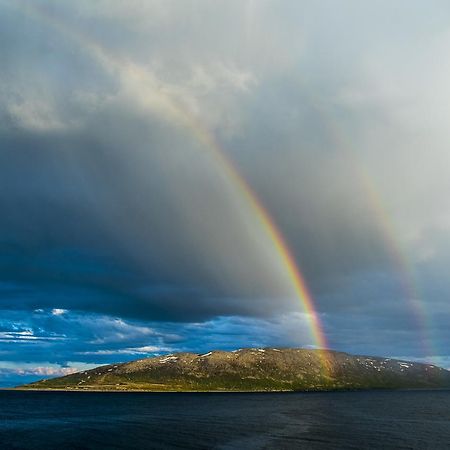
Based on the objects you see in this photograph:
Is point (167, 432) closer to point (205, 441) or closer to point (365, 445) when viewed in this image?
point (205, 441)

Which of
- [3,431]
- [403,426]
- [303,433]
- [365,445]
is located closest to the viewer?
[365,445]

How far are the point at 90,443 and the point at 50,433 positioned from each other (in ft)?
121

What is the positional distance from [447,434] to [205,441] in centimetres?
8672

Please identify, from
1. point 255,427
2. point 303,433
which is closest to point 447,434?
point 303,433

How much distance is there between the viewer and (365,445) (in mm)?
133750

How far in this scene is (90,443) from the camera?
457 feet

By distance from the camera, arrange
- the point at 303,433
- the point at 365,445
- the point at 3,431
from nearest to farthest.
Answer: the point at 365,445
the point at 303,433
the point at 3,431

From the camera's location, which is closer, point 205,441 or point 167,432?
point 205,441

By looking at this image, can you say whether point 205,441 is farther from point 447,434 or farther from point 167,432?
point 447,434

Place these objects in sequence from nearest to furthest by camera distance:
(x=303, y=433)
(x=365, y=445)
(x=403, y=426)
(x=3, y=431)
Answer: (x=365, y=445)
(x=303, y=433)
(x=3, y=431)
(x=403, y=426)

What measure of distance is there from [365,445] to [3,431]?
127 meters

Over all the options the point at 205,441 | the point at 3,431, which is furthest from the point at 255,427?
the point at 3,431

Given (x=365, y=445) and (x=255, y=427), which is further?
(x=255, y=427)

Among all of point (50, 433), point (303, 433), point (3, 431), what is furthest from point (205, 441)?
point (3, 431)
